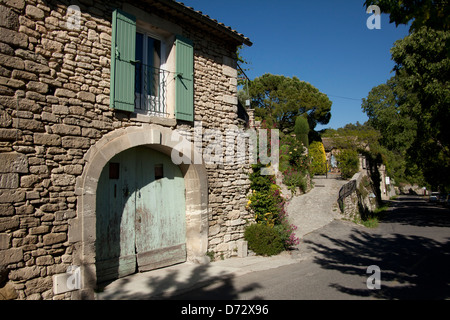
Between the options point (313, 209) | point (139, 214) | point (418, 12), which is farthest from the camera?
point (313, 209)

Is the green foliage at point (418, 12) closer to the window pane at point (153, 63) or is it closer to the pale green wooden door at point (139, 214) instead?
the window pane at point (153, 63)

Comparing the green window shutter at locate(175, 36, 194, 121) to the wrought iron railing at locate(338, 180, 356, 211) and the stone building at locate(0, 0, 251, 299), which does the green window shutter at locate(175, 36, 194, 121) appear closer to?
the stone building at locate(0, 0, 251, 299)

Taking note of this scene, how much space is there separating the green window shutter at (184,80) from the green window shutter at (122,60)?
40.3 inches

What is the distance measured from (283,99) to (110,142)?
21187 millimetres

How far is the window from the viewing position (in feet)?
19.3

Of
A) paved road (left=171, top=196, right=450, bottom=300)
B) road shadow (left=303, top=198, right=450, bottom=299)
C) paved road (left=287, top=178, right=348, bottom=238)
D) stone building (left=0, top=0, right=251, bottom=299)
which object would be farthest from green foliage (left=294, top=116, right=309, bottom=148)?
stone building (left=0, top=0, right=251, bottom=299)

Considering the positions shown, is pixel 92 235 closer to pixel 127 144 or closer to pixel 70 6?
pixel 127 144

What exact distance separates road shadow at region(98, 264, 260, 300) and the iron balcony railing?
3236 millimetres

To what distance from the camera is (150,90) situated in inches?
238

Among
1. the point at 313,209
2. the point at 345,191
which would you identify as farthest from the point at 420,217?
the point at 313,209

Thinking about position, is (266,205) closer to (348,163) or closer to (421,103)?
(421,103)

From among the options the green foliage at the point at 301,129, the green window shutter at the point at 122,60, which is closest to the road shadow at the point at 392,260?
the green window shutter at the point at 122,60

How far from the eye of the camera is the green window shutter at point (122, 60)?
5.17 metres
